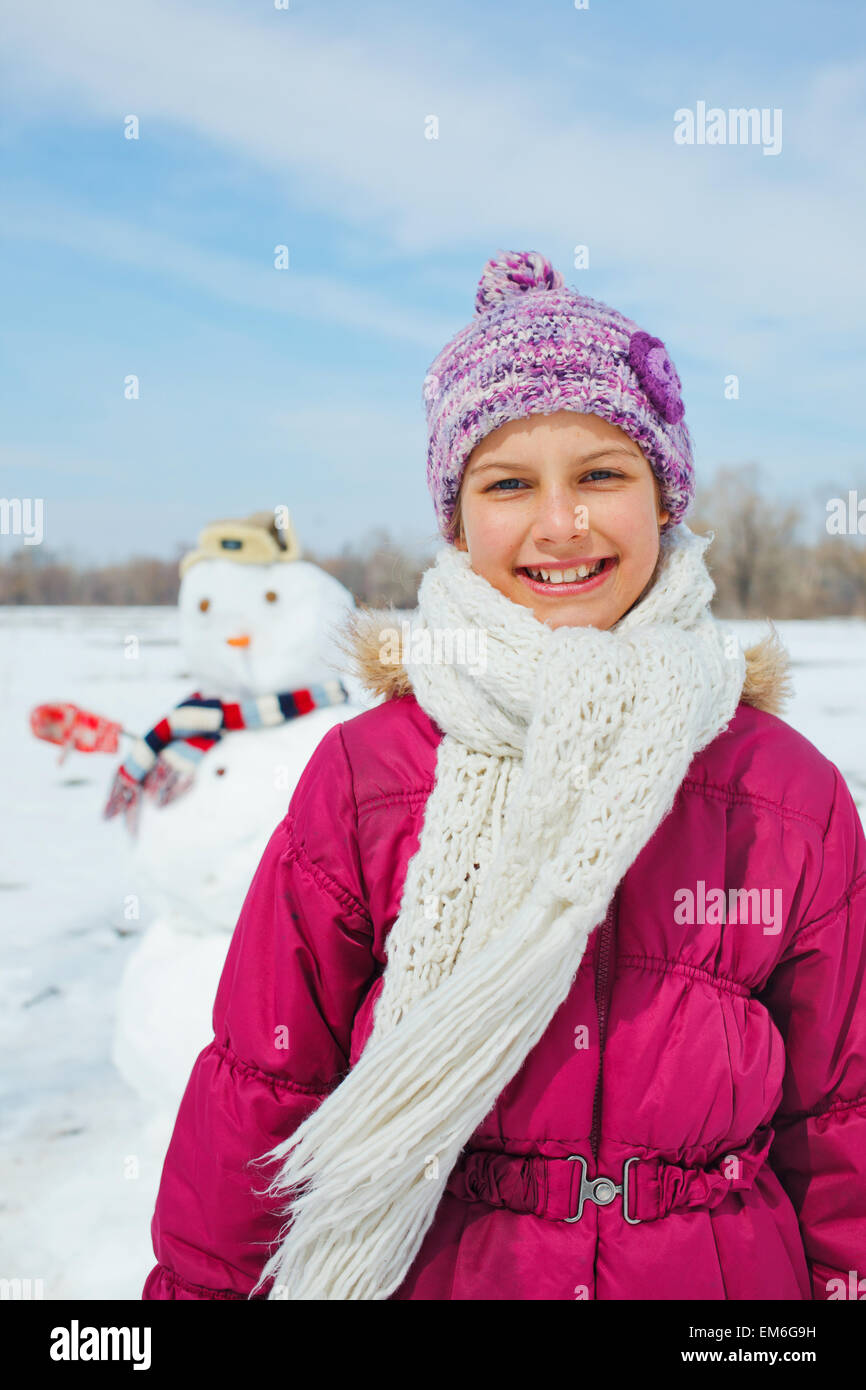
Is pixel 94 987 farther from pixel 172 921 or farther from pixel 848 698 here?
pixel 848 698

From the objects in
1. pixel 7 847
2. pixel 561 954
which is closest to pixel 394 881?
pixel 561 954

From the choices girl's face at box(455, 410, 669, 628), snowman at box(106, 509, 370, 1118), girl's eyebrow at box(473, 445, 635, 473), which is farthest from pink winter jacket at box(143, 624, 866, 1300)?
snowman at box(106, 509, 370, 1118)

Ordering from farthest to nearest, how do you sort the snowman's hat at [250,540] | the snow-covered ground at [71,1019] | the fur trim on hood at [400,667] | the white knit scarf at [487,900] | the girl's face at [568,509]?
the snowman's hat at [250,540] → the snow-covered ground at [71,1019] → the fur trim on hood at [400,667] → the girl's face at [568,509] → the white knit scarf at [487,900]

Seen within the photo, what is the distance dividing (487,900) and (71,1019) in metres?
2.49

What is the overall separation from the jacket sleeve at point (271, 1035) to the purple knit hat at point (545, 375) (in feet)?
1.51

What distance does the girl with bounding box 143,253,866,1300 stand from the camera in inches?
40.5

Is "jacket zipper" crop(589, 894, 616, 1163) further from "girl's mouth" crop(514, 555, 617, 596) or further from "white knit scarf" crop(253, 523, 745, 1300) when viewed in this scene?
"girl's mouth" crop(514, 555, 617, 596)

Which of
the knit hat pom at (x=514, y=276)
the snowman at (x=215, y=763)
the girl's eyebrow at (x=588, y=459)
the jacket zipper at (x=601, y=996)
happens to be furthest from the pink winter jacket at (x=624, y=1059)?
the snowman at (x=215, y=763)

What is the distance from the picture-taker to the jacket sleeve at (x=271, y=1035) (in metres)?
1.10

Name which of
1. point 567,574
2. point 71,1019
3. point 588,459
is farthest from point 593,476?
point 71,1019

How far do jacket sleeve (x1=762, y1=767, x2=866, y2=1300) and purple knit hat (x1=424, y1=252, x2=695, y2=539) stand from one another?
1.64 feet

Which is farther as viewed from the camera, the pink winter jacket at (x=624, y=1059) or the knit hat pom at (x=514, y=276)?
the knit hat pom at (x=514, y=276)

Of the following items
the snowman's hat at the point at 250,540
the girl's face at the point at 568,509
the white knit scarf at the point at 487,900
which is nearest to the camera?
the white knit scarf at the point at 487,900

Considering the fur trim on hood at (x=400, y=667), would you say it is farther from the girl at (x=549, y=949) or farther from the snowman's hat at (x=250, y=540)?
the snowman's hat at (x=250, y=540)
